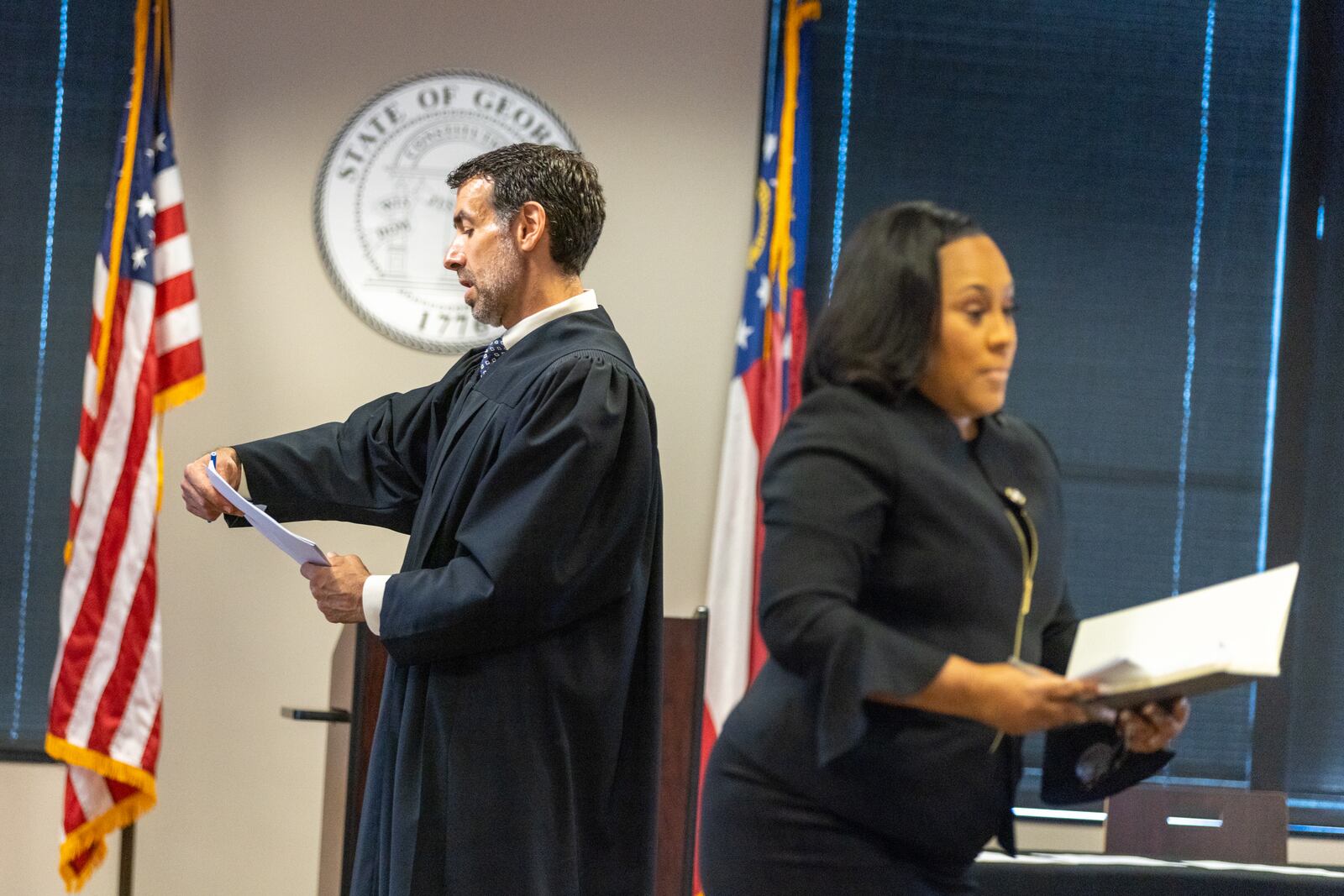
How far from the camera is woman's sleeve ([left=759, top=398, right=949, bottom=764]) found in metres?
1.21

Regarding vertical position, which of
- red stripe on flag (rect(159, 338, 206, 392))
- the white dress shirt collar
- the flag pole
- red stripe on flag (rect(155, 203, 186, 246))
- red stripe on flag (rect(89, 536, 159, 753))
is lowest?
the flag pole

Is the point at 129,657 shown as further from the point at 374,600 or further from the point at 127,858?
the point at 374,600

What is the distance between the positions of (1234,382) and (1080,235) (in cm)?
64

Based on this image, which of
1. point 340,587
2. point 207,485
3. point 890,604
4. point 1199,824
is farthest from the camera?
point 1199,824

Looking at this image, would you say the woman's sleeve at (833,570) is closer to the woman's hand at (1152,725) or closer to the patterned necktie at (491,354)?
the woman's hand at (1152,725)

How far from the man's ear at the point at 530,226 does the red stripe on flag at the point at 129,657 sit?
1.70 meters

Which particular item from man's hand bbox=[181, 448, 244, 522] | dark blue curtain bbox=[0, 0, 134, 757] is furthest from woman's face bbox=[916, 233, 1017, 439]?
dark blue curtain bbox=[0, 0, 134, 757]

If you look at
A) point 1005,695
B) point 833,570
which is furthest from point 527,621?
point 1005,695

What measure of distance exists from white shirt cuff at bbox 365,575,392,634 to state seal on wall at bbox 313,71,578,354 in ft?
5.75

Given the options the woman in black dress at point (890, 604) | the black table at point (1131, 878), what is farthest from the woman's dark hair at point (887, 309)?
the black table at point (1131, 878)

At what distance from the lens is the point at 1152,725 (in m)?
1.36

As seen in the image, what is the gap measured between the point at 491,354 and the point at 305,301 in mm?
1625

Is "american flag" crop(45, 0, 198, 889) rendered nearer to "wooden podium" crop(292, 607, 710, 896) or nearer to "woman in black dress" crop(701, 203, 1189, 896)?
"wooden podium" crop(292, 607, 710, 896)

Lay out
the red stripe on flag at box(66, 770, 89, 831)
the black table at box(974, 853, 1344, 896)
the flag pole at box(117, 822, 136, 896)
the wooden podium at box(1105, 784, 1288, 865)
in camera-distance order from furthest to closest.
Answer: the flag pole at box(117, 822, 136, 896), the red stripe on flag at box(66, 770, 89, 831), the wooden podium at box(1105, 784, 1288, 865), the black table at box(974, 853, 1344, 896)
